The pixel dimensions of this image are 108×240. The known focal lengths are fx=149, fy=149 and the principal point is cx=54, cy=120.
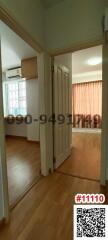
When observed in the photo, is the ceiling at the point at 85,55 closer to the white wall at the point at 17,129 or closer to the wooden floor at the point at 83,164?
the wooden floor at the point at 83,164

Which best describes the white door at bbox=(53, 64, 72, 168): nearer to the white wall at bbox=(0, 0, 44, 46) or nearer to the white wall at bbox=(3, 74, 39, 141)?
the white wall at bbox=(0, 0, 44, 46)

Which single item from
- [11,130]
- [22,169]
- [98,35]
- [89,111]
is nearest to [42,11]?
[98,35]

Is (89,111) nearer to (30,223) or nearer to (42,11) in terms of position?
(42,11)

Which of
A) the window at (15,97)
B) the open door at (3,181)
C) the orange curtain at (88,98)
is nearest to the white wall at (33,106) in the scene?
the window at (15,97)

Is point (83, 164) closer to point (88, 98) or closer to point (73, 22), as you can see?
point (73, 22)

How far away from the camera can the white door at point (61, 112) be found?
2.48 m

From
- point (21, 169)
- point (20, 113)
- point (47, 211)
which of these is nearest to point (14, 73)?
point (20, 113)

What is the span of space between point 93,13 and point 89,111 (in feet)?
13.8

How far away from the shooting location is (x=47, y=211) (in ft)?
5.14

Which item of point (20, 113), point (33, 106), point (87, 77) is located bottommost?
point (20, 113)

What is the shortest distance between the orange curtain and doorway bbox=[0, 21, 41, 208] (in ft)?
7.58

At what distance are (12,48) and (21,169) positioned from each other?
2518 millimetres

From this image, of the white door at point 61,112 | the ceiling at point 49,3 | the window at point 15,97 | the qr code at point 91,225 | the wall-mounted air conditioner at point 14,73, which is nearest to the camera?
the qr code at point 91,225

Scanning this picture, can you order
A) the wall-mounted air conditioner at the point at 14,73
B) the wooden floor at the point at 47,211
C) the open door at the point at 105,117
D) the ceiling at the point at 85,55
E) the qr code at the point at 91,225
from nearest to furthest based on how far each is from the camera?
1. the qr code at the point at 91,225
2. the wooden floor at the point at 47,211
3. the open door at the point at 105,117
4. the ceiling at the point at 85,55
5. the wall-mounted air conditioner at the point at 14,73
